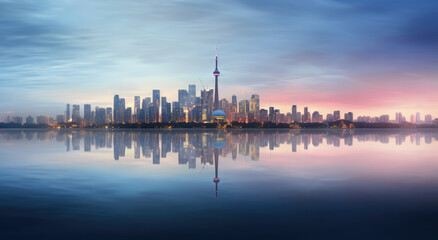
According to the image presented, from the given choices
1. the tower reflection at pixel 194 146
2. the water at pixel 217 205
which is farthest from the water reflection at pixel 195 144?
the water at pixel 217 205

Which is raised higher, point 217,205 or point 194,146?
point 217,205

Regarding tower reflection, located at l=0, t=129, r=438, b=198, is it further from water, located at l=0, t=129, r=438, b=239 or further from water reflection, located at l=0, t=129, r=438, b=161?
water, located at l=0, t=129, r=438, b=239

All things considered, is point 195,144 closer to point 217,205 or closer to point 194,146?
point 194,146

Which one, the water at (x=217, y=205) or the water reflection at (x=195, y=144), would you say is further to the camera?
the water reflection at (x=195, y=144)

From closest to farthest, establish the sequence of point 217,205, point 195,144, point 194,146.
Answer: point 217,205, point 194,146, point 195,144

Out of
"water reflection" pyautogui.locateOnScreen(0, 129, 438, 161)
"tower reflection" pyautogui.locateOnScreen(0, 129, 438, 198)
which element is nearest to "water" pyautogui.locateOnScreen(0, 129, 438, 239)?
"tower reflection" pyautogui.locateOnScreen(0, 129, 438, 198)

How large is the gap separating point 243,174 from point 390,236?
17004mm

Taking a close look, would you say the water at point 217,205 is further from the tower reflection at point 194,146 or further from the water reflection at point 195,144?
the water reflection at point 195,144

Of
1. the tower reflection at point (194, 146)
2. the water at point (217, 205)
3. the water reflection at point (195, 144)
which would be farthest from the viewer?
the water reflection at point (195, 144)

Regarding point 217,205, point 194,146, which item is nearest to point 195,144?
point 194,146

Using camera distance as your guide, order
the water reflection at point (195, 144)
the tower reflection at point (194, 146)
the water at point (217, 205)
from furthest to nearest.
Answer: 1. the water reflection at point (195, 144)
2. the tower reflection at point (194, 146)
3. the water at point (217, 205)

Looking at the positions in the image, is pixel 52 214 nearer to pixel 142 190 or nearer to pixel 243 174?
pixel 142 190

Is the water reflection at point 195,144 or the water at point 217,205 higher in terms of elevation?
the water at point 217,205

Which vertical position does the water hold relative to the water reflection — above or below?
above
